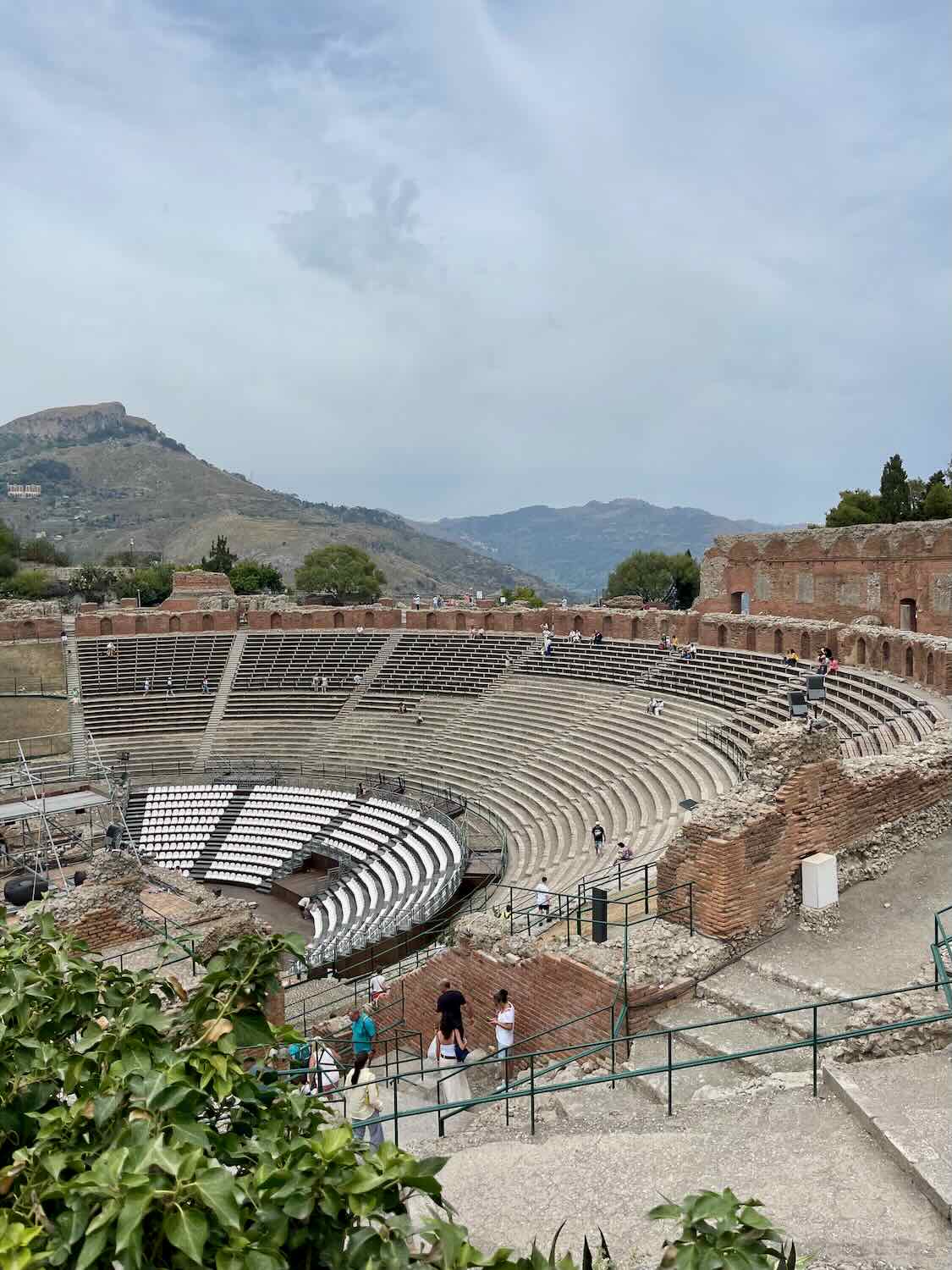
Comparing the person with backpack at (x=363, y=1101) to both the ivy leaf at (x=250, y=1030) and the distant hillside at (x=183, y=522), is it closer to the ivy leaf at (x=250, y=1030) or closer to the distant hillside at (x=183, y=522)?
the ivy leaf at (x=250, y=1030)

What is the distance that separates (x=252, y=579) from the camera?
66.8 metres

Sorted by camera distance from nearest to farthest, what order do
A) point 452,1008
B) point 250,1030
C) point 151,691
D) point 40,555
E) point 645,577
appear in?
point 250,1030 → point 452,1008 → point 151,691 → point 645,577 → point 40,555

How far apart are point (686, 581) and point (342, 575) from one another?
27821mm

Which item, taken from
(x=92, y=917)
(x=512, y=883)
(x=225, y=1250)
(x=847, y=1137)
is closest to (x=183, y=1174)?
(x=225, y=1250)

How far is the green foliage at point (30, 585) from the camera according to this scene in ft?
216

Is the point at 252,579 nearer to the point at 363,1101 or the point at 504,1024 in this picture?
the point at 504,1024

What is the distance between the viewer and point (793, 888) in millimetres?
9117

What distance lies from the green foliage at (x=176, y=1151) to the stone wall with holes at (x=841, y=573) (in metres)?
29.1

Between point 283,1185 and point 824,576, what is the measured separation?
110 ft

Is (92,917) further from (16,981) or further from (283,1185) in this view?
(283,1185)

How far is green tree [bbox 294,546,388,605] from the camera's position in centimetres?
7312

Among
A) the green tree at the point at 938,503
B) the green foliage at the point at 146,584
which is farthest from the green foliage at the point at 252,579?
the green tree at the point at 938,503

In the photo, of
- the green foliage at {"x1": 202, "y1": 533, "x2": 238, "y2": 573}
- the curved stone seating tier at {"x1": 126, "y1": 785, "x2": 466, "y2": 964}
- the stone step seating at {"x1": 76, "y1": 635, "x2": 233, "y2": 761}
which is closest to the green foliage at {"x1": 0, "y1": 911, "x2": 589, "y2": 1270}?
the curved stone seating tier at {"x1": 126, "y1": 785, "x2": 466, "y2": 964}

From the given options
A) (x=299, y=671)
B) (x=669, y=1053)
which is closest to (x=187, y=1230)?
(x=669, y=1053)
